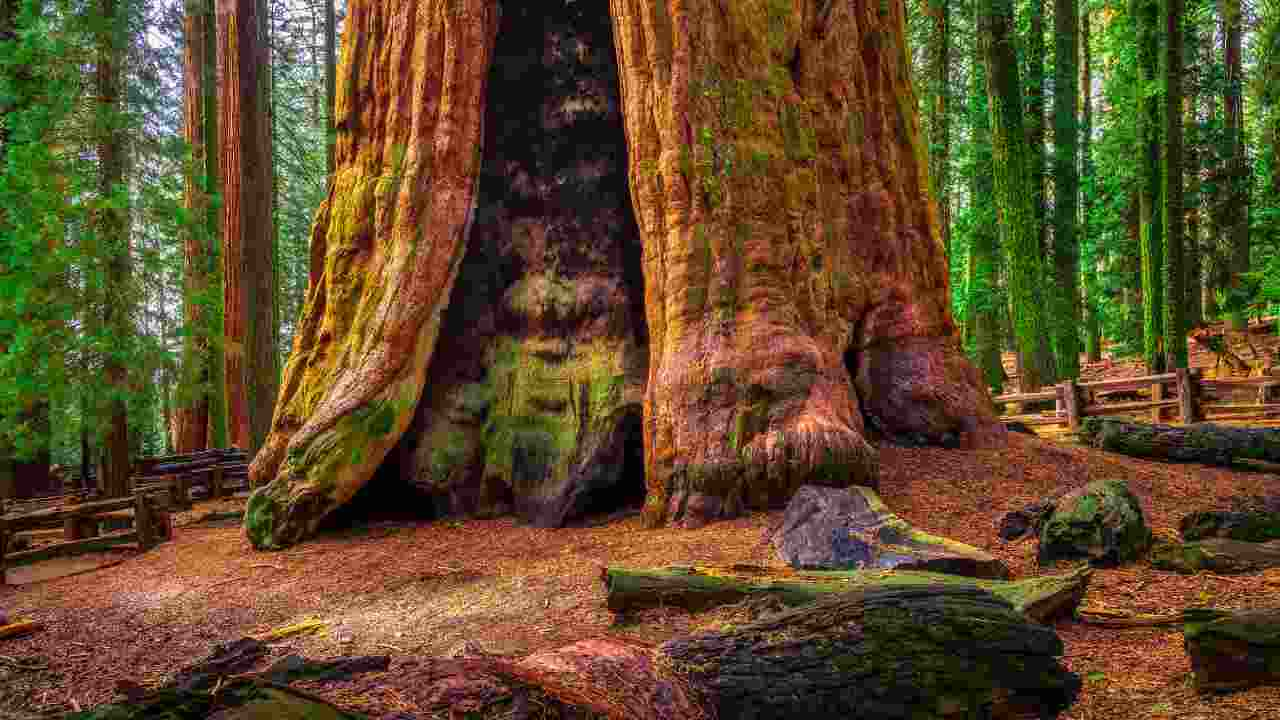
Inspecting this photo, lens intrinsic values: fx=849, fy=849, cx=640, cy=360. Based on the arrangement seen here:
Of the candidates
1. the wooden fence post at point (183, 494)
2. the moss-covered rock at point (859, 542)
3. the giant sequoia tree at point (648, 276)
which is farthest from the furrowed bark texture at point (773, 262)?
the wooden fence post at point (183, 494)

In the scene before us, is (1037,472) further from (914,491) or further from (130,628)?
(130,628)

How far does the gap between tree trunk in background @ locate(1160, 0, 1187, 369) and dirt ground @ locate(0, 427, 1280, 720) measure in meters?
7.36

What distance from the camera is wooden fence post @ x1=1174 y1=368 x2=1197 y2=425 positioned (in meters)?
14.3

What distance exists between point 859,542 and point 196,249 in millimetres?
11754

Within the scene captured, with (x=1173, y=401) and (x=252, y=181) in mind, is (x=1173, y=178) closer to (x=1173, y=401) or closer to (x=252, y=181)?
(x=1173, y=401)

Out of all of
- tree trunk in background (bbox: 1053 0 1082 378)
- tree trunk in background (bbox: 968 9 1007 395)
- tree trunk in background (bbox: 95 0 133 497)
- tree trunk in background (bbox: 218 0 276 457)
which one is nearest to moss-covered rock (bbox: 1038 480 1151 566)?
tree trunk in background (bbox: 218 0 276 457)

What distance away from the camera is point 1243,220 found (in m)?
21.2

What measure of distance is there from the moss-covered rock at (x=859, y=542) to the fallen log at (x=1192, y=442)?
5.66 metres

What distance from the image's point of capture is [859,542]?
4.75m

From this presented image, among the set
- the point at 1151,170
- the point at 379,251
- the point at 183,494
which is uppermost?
→ the point at 1151,170

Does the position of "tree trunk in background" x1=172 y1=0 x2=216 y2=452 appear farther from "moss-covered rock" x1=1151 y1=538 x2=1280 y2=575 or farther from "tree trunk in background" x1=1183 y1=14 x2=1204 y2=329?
"tree trunk in background" x1=1183 y1=14 x2=1204 y2=329

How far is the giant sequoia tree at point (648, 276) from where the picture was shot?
6684mm

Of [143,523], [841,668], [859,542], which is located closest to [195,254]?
[143,523]

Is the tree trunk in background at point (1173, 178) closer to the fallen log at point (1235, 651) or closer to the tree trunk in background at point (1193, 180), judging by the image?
the tree trunk in background at point (1193, 180)
